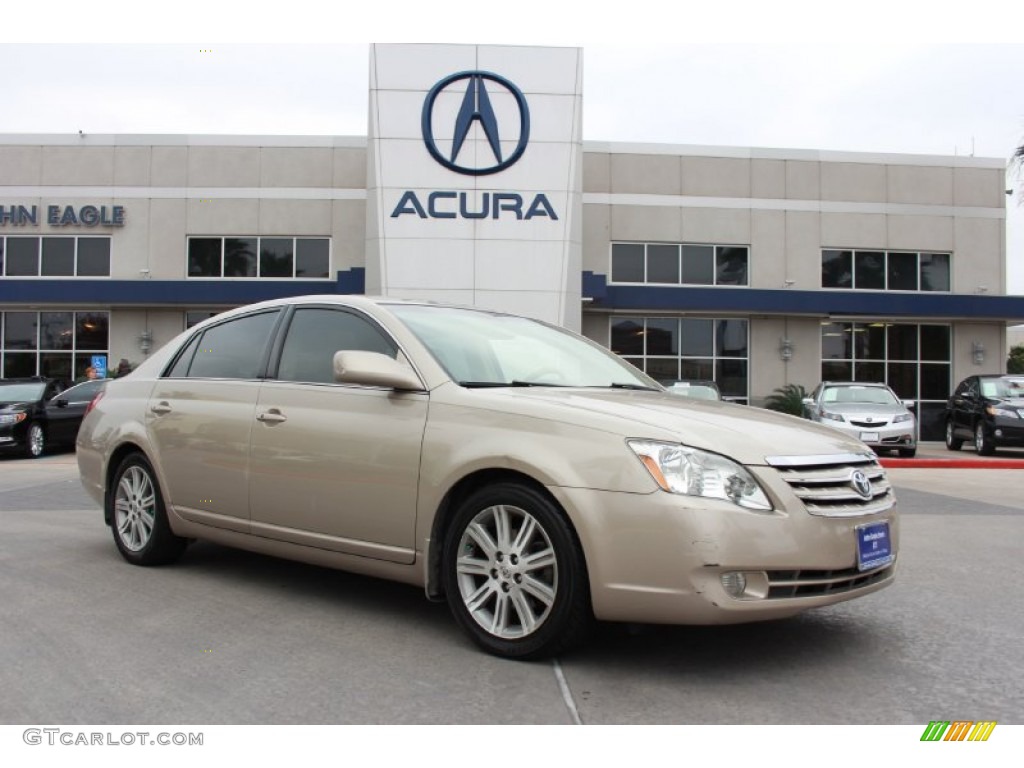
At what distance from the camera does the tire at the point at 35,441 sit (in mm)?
16219

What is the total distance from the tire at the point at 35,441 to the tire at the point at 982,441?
18169mm

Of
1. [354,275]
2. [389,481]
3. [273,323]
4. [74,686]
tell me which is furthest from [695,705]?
[354,275]

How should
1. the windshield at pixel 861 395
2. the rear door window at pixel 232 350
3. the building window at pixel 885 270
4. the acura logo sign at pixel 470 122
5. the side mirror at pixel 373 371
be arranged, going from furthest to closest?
the building window at pixel 885 270
the acura logo sign at pixel 470 122
the windshield at pixel 861 395
the rear door window at pixel 232 350
the side mirror at pixel 373 371

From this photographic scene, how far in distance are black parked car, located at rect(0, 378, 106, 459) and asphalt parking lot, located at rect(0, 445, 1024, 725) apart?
38.1ft

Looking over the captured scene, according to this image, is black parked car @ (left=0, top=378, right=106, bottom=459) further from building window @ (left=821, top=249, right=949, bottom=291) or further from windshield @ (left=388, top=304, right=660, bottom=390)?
building window @ (left=821, top=249, right=949, bottom=291)

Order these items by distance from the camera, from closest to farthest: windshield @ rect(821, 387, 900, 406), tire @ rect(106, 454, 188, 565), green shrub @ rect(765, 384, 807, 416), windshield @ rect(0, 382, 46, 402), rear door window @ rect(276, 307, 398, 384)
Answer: rear door window @ rect(276, 307, 398, 384)
tire @ rect(106, 454, 188, 565)
windshield @ rect(0, 382, 46, 402)
windshield @ rect(821, 387, 900, 406)
green shrub @ rect(765, 384, 807, 416)

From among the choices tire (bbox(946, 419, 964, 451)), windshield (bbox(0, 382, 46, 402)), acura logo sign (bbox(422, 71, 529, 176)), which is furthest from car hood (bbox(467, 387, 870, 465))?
tire (bbox(946, 419, 964, 451))

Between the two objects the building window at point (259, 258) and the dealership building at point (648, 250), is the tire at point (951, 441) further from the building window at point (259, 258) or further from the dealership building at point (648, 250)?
the building window at point (259, 258)

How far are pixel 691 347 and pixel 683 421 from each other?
21792mm

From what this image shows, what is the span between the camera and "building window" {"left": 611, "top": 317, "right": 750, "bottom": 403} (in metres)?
25.1

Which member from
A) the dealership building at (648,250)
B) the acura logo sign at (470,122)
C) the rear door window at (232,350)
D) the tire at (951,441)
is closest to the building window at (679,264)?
the dealership building at (648,250)

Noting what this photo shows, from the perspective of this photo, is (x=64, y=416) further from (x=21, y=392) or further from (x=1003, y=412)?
(x=1003, y=412)

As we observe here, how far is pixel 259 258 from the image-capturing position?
25.0 metres

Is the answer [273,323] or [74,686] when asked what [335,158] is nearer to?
Result: [273,323]
